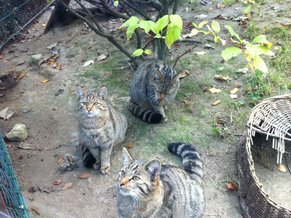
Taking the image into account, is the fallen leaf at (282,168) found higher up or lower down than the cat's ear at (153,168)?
lower down

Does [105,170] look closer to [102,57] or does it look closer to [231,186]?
[231,186]

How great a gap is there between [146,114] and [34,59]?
9.53 ft

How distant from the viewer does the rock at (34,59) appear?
7078mm

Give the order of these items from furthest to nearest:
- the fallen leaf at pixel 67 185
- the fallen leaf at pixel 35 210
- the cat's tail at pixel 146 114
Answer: the cat's tail at pixel 146 114, the fallen leaf at pixel 67 185, the fallen leaf at pixel 35 210

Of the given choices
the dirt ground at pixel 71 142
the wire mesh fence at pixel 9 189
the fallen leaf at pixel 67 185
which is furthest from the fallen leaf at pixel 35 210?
the wire mesh fence at pixel 9 189

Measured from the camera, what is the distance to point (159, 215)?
12.1 feet

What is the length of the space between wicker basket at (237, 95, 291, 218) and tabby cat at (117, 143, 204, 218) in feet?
1.46

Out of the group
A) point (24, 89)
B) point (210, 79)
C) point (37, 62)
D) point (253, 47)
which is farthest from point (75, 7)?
point (253, 47)

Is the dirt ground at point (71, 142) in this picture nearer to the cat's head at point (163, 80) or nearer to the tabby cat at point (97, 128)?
the tabby cat at point (97, 128)

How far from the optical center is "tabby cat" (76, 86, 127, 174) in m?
4.48

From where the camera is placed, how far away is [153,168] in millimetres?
3447

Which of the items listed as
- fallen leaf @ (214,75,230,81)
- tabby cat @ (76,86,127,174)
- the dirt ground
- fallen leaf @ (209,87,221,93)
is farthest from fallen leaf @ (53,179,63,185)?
fallen leaf @ (214,75,230,81)

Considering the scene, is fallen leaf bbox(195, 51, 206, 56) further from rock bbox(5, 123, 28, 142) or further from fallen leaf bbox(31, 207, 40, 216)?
fallen leaf bbox(31, 207, 40, 216)

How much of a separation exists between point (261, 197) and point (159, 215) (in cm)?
98
